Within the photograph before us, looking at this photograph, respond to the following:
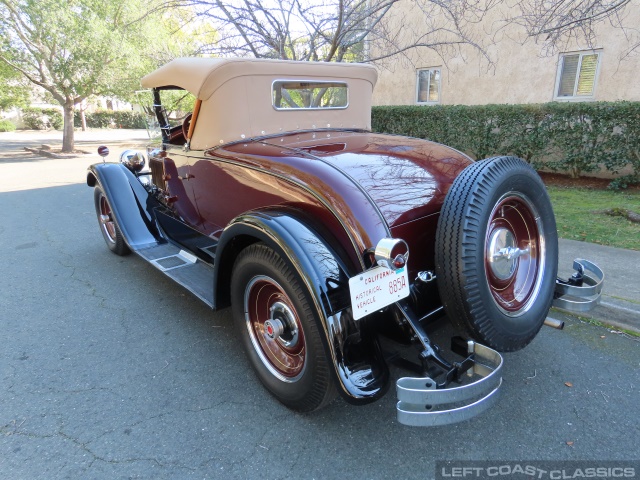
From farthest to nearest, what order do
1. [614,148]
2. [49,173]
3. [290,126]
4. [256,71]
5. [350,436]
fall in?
[49,173] → [614,148] → [290,126] → [256,71] → [350,436]

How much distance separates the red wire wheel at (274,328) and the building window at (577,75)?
8.89 metres

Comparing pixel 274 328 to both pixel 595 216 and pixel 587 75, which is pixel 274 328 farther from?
pixel 587 75

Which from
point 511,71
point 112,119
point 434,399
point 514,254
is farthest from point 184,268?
point 112,119

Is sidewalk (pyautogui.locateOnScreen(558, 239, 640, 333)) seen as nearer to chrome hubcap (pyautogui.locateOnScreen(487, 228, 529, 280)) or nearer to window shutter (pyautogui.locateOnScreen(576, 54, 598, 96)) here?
chrome hubcap (pyautogui.locateOnScreen(487, 228, 529, 280))

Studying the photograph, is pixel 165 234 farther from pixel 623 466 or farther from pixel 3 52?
pixel 3 52

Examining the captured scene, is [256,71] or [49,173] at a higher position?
[256,71]

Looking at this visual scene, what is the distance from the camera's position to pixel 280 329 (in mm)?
2258

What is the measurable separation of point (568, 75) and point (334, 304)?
9.26 metres

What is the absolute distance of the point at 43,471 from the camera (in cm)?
194

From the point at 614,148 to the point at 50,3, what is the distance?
1527 cm

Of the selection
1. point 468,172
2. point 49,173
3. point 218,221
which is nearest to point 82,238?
point 218,221

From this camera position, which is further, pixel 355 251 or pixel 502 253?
pixel 502 253

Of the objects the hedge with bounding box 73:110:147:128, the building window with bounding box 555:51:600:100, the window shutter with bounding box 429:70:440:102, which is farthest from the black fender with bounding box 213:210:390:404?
the hedge with bounding box 73:110:147:128

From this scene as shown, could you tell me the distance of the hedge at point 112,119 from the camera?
33.2 m
